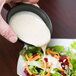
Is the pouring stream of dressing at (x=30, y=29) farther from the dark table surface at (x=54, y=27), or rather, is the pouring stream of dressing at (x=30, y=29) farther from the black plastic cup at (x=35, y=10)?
the dark table surface at (x=54, y=27)

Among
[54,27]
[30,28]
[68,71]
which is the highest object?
[30,28]

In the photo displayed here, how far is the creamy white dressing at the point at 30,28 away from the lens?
890mm

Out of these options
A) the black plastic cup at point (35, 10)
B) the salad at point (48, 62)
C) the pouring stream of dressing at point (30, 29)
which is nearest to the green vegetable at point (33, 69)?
the salad at point (48, 62)

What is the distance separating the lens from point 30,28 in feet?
3.00

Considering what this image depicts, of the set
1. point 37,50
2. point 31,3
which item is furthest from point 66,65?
point 31,3

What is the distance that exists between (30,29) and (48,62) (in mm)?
191

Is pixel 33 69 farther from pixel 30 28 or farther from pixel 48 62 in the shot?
pixel 30 28

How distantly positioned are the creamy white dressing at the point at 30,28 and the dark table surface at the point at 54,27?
0.45ft

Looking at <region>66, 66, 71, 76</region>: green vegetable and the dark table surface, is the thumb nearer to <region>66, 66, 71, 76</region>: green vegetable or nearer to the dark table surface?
the dark table surface

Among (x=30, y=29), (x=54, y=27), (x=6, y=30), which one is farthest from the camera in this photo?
(x=54, y=27)

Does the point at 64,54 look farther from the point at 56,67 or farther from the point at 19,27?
the point at 19,27

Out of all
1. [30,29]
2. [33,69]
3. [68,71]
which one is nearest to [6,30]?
[30,29]

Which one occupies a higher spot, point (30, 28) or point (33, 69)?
point (30, 28)

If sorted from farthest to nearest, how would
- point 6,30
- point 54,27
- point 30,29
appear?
point 54,27 → point 30,29 → point 6,30
